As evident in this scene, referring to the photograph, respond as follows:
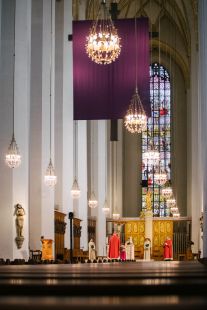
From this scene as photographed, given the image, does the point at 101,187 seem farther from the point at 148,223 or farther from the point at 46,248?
the point at 46,248

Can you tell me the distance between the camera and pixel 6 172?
794 inches

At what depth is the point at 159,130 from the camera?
45844 mm

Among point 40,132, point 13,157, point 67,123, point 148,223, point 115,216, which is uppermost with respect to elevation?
point 67,123

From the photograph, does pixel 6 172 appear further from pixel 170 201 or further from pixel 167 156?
pixel 167 156

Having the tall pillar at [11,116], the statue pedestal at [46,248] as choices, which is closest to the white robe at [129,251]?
the statue pedestal at [46,248]

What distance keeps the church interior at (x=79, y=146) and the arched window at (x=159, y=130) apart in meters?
2.52

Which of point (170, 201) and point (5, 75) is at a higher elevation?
A: point (5, 75)

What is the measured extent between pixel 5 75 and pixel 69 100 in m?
8.34

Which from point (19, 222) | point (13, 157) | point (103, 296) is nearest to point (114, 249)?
point (19, 222)

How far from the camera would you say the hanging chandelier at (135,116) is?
2106 cm

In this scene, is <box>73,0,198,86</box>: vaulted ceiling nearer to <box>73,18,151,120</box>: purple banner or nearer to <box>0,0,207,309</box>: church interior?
<box>0,0,207,309</box>: church interior

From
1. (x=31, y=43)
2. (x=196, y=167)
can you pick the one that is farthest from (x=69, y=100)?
(x=196, y=167)

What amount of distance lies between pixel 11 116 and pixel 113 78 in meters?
4.16

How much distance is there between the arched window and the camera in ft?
148
